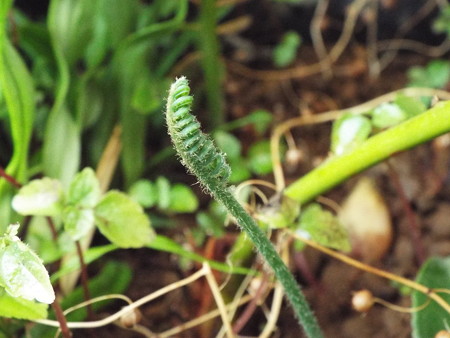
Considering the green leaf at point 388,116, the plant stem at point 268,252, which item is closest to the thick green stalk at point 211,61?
the green leaf at point 388,116

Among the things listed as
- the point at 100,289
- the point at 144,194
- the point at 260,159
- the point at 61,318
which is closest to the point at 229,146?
the point at 260,159

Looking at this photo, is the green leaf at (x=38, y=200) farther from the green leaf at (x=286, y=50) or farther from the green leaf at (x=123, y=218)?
the green leaf at (x=286, y=50)

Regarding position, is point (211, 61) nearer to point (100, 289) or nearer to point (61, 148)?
point (61, 148)

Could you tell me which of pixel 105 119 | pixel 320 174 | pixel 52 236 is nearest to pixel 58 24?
pixel 105 119

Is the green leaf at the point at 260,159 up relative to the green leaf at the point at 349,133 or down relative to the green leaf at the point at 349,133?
up

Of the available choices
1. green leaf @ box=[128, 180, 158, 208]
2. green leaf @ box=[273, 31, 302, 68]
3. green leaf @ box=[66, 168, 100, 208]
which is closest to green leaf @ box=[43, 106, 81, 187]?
green leaf @ box=[128, 180, 158, 208]

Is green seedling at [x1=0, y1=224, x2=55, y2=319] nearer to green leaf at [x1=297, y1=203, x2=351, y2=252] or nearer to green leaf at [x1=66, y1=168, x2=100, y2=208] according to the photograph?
green leaf at [x1=66, y1=168, x2=100, y2=208]
